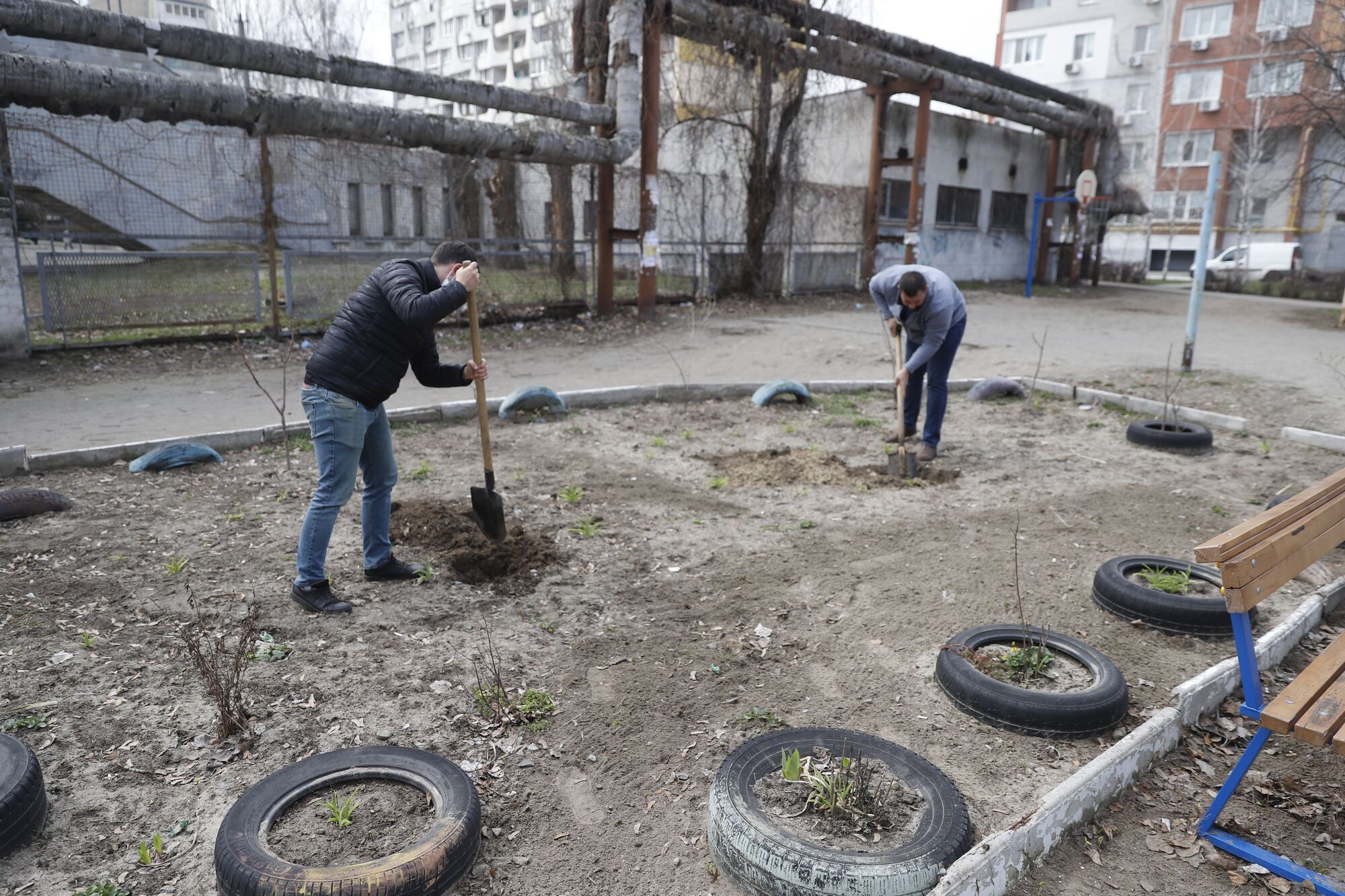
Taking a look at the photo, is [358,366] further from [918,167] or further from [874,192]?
[918,167]

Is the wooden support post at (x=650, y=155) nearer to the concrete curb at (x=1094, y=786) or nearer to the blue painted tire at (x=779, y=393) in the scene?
the blue painted tire at (x=779, y=393)

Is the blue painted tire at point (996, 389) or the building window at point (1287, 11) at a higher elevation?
the building window at point (1287, 11)

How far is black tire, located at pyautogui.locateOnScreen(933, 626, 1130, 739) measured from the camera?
3221 millimetres

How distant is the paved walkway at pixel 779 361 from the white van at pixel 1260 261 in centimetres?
1164

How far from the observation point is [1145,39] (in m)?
43.2

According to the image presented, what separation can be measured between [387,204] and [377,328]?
34.4 feet

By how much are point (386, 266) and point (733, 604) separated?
2.45 meters

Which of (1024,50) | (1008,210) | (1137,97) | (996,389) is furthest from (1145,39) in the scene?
(996,389)

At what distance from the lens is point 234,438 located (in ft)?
22.5

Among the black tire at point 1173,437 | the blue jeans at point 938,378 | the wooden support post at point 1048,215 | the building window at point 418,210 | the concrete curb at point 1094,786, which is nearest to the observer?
the concrete curb at point 1094,786

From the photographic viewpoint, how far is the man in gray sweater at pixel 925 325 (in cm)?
677

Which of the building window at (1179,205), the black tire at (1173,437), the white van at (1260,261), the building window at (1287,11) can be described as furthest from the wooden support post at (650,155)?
the building window at (1287,11)

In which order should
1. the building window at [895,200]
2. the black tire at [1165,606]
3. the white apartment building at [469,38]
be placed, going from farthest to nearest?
the white apartment building at [469,38] < the building window at [895,200] < the black tire at [1165,606]

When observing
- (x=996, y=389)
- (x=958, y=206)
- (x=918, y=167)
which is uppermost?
(x=918, y=167)
